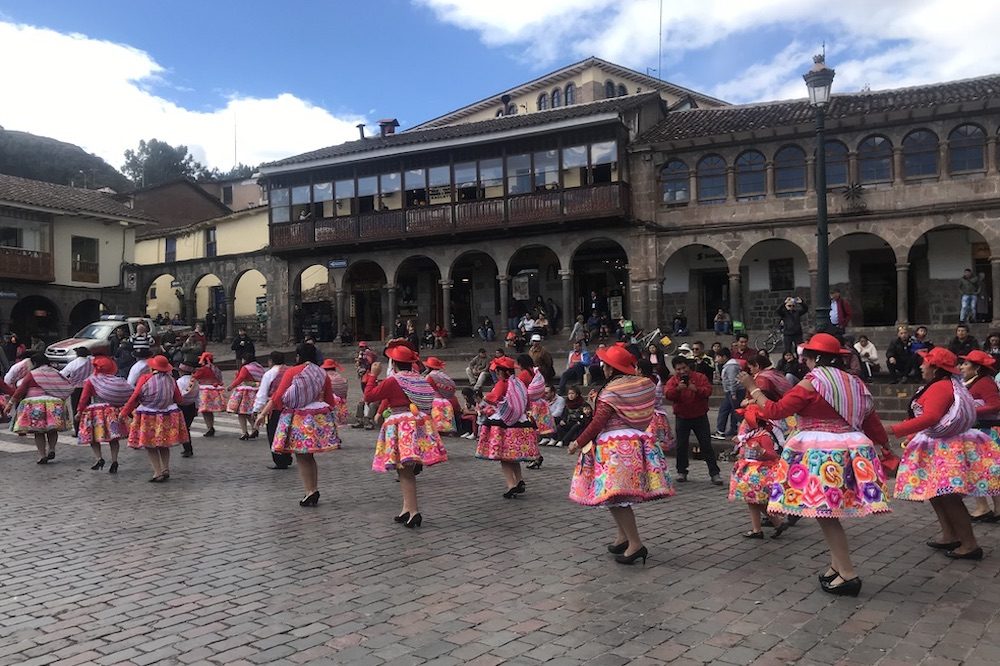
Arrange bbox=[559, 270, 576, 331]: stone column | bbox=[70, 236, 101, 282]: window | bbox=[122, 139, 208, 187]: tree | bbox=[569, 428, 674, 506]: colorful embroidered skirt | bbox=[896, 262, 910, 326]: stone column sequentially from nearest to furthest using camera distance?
1. bbox=[569, 428, 674, 506]: colorful embroidered skirt
2. bbox=[896, 262, 910, 326]: stone column
3. bbox=[559, 270, 576, 331]: stone column
4. bbox=[70, 236, 101, 282]: window
5. bbox=[122, 139, 208, 187]: tree

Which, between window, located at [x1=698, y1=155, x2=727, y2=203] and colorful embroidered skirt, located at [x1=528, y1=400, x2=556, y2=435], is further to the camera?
window, located at [x1=698, y1=155, x2=727, y2=203]

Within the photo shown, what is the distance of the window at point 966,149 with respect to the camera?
23234 mm

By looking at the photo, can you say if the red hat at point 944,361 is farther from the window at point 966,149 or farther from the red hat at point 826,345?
the window at point 966,149

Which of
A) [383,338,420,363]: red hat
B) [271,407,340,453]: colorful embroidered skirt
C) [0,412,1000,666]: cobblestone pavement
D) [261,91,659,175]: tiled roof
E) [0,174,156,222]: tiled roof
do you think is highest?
[261,91,659,175]: tiled roof

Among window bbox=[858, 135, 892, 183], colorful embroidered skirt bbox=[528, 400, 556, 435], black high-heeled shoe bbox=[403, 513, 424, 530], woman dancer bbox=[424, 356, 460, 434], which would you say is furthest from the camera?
window bbox=[858, 135, 892, 183]

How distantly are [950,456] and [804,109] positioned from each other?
2372 centimetres

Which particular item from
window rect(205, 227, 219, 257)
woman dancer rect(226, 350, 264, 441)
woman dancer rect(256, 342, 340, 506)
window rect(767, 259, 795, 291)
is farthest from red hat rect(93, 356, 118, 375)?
window rect(205, 227, 219, 257)

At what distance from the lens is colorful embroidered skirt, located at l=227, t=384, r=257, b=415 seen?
14641 millimetres

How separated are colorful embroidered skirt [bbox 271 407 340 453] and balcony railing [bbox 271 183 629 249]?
63.1 ft

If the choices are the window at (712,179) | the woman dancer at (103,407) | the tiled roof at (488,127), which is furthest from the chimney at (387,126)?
the woman dancer at (103,407)

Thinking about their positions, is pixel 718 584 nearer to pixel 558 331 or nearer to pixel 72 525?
pixel 72 525

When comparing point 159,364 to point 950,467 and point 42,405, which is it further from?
point 950,467

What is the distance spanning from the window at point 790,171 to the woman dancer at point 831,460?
21.9m

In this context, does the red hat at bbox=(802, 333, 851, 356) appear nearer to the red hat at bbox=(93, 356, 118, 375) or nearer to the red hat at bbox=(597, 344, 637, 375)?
the red hat at bbox=(597, 344, 637, 375)
